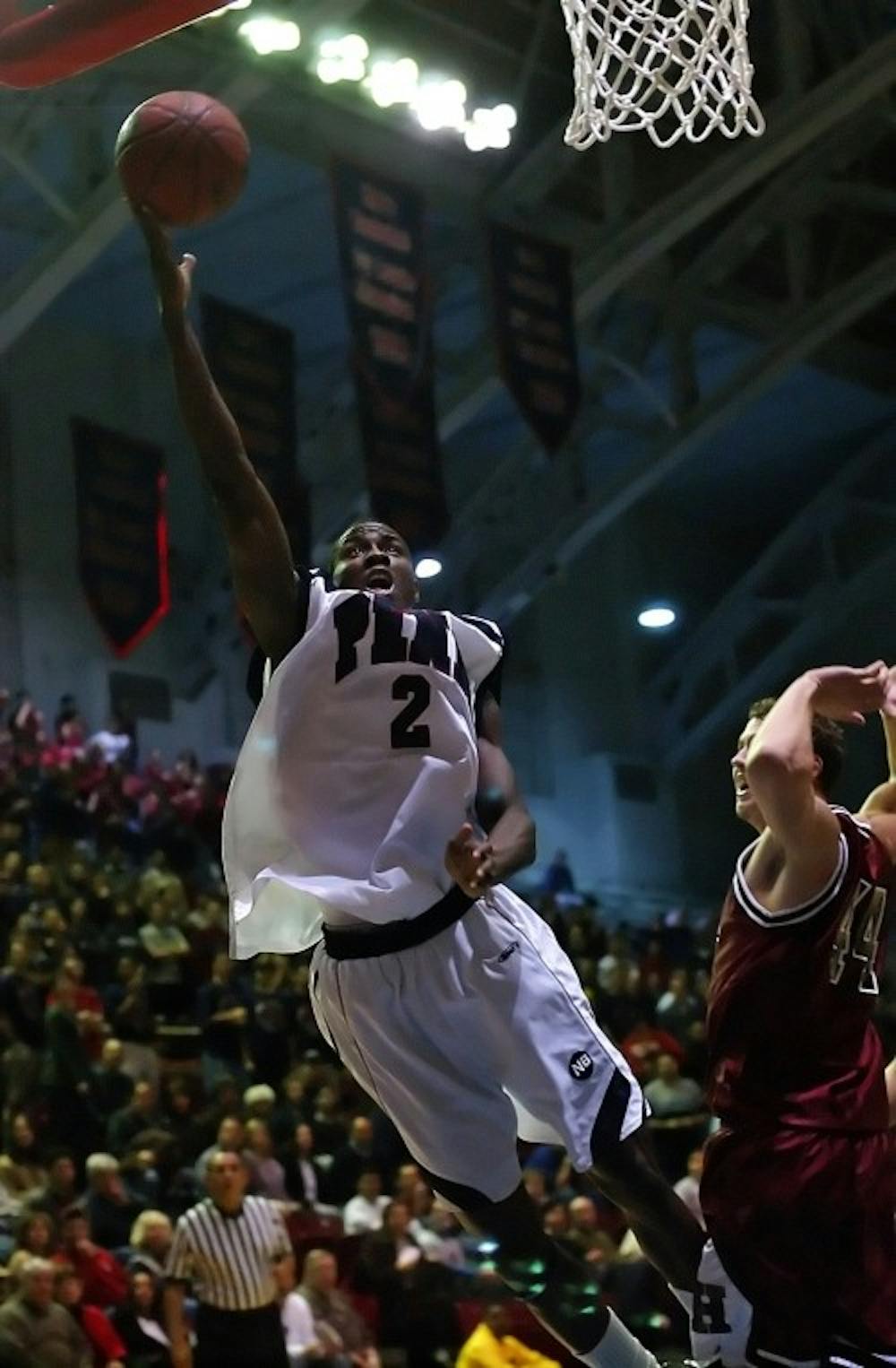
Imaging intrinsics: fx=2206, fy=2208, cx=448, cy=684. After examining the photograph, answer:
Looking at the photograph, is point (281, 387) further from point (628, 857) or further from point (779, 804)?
point (779, 804)

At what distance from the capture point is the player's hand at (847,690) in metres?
4.12

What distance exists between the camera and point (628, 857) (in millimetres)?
22781

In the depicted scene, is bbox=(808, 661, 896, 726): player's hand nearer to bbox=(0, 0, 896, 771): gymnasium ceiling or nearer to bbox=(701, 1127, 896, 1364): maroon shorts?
bbox=(701, 1127, 896, 1364): maroon shorts

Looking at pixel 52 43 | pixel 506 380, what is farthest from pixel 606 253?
pixel 52 43

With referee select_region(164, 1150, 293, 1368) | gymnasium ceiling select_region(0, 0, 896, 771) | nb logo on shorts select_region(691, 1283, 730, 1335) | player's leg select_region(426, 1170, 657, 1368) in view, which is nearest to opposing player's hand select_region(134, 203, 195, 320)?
player's leg select_region(426, 1170, 657, 1368)

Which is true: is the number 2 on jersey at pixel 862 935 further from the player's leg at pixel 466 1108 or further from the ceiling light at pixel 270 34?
the ceiling light at pixel 270 34

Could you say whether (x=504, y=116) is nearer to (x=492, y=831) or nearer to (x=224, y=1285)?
(x=224, y=1285)

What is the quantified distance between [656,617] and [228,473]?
62.8 feet

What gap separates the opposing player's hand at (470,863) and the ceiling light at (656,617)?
19110 mm

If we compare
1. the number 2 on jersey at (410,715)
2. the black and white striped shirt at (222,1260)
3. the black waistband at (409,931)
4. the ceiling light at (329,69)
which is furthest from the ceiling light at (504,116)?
the black waistband at (409,931)

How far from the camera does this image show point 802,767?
12.9 ft

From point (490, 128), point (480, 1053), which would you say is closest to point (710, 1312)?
point (480, 1053)

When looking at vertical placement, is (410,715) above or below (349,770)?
above

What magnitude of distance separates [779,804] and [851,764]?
65.1ft
